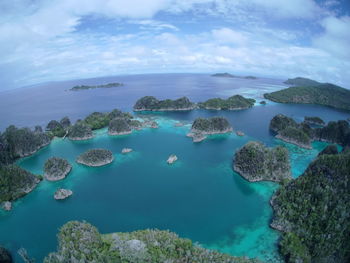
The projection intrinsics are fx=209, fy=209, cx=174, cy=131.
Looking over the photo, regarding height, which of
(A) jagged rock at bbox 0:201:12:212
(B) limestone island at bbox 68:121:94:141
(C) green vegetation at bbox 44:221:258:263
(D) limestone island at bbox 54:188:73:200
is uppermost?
(B) limestone island at bbox 68:121:94:141

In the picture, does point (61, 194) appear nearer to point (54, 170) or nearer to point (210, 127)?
point (54, 170)

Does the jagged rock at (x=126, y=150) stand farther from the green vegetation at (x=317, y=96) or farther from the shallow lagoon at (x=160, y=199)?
the green vegetation at (x=317, y=96)

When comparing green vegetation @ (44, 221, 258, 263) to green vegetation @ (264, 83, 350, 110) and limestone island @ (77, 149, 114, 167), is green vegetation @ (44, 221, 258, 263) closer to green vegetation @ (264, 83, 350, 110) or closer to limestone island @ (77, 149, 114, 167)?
limestone island @ (77, 149, 114, 167)

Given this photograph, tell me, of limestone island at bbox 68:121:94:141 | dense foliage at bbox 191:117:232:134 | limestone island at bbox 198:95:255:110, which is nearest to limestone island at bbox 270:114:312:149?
dense foliage at bbox 191:117:232:134

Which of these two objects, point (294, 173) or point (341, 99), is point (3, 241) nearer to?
point (294, 173)

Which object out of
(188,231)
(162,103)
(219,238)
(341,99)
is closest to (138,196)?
(188,231)

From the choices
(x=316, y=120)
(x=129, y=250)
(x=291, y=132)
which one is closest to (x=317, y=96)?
(x=316, y=120)

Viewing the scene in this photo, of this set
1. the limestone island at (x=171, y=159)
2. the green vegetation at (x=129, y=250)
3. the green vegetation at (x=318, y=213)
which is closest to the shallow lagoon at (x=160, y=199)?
the limestone island at (x=171, y=159)
